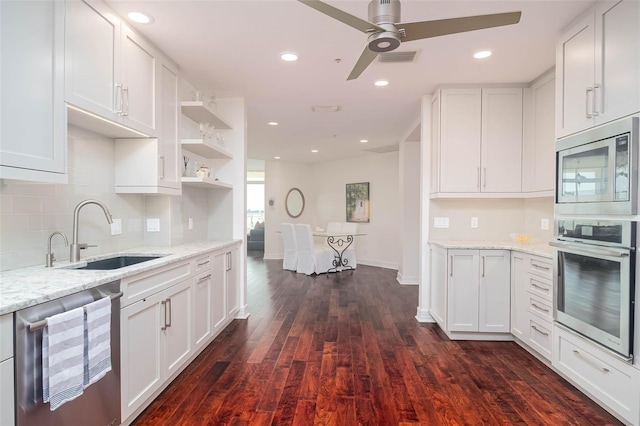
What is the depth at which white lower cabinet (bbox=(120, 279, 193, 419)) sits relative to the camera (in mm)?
1848

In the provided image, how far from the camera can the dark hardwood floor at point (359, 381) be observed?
79.8 inches

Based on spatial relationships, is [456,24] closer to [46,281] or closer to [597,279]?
[597,279]

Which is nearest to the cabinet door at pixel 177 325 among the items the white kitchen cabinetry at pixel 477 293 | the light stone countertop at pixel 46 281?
the light stone countertop at pixel 46 281

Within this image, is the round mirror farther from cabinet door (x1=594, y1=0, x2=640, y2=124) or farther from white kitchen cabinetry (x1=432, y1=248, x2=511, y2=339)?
cabinet door (x1=594, y1=0, x2=640, y2=124)

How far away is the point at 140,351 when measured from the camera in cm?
196

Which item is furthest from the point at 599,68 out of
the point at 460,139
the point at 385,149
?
the point at 385,149

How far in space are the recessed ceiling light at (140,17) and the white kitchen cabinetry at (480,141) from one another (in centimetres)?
271

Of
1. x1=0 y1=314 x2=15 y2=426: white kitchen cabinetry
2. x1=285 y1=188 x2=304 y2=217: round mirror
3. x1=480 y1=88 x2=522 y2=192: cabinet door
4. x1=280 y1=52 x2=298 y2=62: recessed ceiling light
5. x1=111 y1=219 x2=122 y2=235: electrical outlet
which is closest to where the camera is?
x1=0 y1=314 x2=15 y2=426: white kitchen cabinetry

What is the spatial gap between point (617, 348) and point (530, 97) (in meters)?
2.49

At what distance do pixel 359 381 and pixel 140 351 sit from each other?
1.46m

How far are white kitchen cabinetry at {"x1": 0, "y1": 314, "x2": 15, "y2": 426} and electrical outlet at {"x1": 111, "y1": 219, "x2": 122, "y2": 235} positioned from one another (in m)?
1.46

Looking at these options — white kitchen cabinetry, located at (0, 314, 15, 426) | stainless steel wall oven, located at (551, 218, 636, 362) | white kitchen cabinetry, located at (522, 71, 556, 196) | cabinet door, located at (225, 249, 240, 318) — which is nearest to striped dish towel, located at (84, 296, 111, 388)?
white kitchen cabinetry, located at (0, 314, 15, 426)

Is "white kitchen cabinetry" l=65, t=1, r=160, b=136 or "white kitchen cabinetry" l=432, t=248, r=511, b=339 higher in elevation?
"white kitchen cabinetry" l=65, t=1, r=160, b=136

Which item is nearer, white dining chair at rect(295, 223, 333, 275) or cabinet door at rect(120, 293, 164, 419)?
cabinet door at rect(120, 293, 164, 419)
